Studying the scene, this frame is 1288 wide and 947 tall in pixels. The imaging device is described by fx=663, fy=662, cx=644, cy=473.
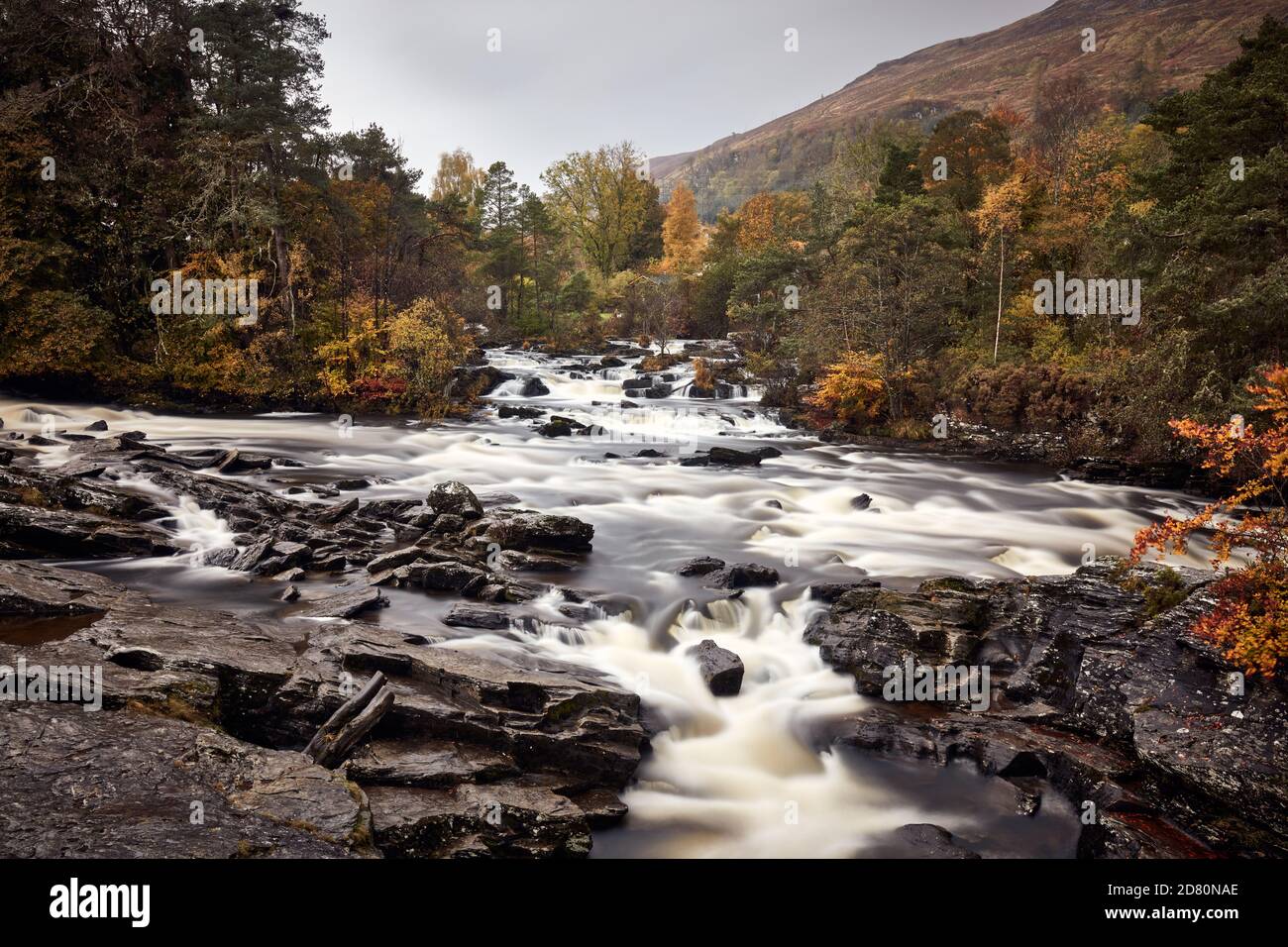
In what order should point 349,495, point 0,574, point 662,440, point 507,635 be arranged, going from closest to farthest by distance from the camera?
point 0,574, point 507,635, point 349,495, point 662,440

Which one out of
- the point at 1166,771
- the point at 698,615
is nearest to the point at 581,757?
the point at 698,615

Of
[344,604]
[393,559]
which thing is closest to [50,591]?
[344,604]

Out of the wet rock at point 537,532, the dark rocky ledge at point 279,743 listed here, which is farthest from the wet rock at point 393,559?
the dark rocky ledge at point 279,743

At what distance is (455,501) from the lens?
48.1 feet

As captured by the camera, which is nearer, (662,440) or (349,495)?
(349,495)

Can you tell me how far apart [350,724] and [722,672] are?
15.4 feet

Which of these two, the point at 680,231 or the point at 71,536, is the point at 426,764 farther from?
the point at 680,231

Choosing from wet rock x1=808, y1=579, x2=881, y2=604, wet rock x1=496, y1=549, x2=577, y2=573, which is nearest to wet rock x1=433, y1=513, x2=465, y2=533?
wet rock x1=496, y1=549, x2=577, y2=573

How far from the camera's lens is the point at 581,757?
6891mm

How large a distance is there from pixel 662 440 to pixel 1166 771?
22.2 m

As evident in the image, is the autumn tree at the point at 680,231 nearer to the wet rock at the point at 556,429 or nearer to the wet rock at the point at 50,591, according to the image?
the wet rock at the point at 556,429

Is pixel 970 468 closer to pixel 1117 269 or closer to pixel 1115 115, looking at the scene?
pixel 1117 269

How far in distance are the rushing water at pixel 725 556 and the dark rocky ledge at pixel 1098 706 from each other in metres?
0.37

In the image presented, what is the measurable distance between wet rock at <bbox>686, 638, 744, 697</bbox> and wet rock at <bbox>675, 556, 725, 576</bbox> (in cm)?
321
